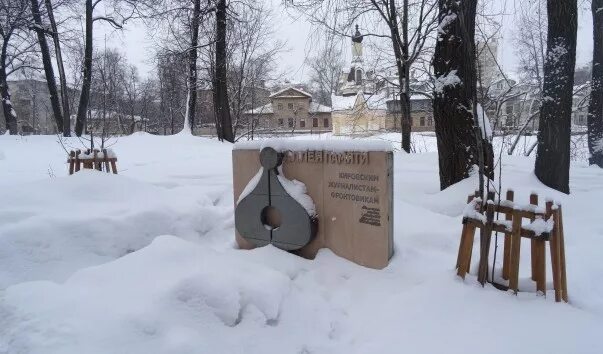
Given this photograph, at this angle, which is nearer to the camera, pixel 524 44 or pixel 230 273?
pixel 230 273

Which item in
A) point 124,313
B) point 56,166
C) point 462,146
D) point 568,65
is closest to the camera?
point 124,313

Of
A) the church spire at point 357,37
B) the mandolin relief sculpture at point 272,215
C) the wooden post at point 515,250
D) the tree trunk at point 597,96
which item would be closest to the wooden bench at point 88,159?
the mandolin relief sculpture at point 272,215

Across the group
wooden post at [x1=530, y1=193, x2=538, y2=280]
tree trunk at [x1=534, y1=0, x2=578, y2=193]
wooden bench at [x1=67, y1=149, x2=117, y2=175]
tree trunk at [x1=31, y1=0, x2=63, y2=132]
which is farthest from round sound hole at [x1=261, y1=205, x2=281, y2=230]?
tree trunk at [x1=31, y1=0, x2=63, y2=132]

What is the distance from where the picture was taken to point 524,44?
21797 millimetres

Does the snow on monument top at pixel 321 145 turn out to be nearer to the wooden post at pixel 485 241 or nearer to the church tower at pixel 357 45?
the wooden post at pixel 485 241

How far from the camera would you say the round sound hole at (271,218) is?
4404 millimetres

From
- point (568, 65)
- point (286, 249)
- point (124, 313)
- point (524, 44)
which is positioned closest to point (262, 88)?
point (524, 44)

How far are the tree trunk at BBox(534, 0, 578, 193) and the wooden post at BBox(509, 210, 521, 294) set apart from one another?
4106mm

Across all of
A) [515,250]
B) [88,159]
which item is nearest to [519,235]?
[515,250]

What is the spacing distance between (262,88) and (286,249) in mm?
23346

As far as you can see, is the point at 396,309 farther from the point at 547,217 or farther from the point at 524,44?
the point at 524,44

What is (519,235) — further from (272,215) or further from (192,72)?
(192,72)

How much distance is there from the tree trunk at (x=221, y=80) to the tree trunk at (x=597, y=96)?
13.2 metres

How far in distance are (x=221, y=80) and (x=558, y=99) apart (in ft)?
42.5
